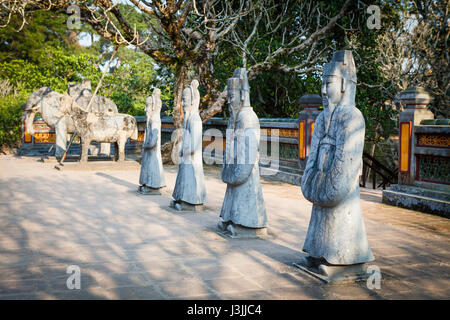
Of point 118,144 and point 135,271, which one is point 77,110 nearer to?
point 118,144

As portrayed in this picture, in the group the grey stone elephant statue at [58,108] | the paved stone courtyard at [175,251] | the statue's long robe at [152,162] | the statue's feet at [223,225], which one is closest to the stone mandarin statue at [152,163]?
the statue's long robe at [152,162]

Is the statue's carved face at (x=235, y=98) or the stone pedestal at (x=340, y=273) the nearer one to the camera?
the stone pedestal at (x=340, y=273)

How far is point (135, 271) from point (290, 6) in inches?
503

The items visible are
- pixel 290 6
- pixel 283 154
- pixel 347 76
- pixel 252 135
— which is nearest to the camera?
pixel 347 76

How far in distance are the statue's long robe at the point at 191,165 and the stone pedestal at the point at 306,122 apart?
432 cm

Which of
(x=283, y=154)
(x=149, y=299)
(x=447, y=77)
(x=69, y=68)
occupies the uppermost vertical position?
(x=69, y=68)

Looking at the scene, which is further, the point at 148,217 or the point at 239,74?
the point at 148,217

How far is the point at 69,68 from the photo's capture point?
77.3 ft

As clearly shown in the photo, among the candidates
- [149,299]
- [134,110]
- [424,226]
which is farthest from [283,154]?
[134,110]

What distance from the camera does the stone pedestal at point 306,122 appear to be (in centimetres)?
1140

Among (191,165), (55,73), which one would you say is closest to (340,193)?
(191,165)

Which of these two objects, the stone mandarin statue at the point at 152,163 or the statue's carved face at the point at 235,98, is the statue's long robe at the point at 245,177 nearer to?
the statue's carved face at the point at 235,98

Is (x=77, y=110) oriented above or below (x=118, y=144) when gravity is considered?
above

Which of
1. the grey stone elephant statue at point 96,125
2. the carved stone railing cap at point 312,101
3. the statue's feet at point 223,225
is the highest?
the carved stone railing cap at point 312,101
